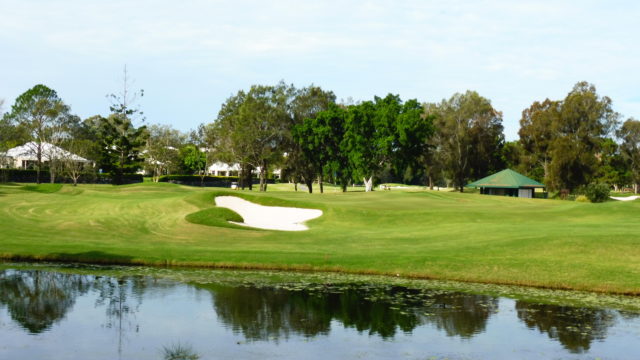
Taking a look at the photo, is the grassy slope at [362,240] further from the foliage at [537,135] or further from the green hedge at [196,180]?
the green hedge at [196,180]

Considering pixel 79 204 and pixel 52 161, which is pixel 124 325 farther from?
pixel 52 161

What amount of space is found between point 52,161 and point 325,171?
48.4 metres

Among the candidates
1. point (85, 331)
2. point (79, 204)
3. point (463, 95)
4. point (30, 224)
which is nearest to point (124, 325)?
point (85, 331)

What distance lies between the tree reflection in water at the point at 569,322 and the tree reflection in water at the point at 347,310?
4.31ft

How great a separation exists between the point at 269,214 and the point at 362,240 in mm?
12600

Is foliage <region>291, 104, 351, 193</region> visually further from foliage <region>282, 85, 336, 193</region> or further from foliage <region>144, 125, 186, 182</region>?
foliage <region>144, 125, 186, 182</region>

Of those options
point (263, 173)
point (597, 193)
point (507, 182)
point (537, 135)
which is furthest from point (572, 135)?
point (263, 173)

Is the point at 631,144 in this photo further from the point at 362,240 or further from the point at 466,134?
the point at 362,240

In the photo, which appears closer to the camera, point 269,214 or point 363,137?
point 269,214

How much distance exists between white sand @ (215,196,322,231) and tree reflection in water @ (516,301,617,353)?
2185 cm

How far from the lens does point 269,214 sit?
46.7m

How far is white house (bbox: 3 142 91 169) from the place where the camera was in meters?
112

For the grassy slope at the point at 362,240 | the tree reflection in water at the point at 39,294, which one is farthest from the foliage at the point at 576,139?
the tree reflection in water at the point at 39,294

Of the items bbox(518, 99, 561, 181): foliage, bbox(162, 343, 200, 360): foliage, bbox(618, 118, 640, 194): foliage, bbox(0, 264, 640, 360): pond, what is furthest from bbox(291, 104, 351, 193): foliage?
bbox(618, 118, 640, 194): foliage
